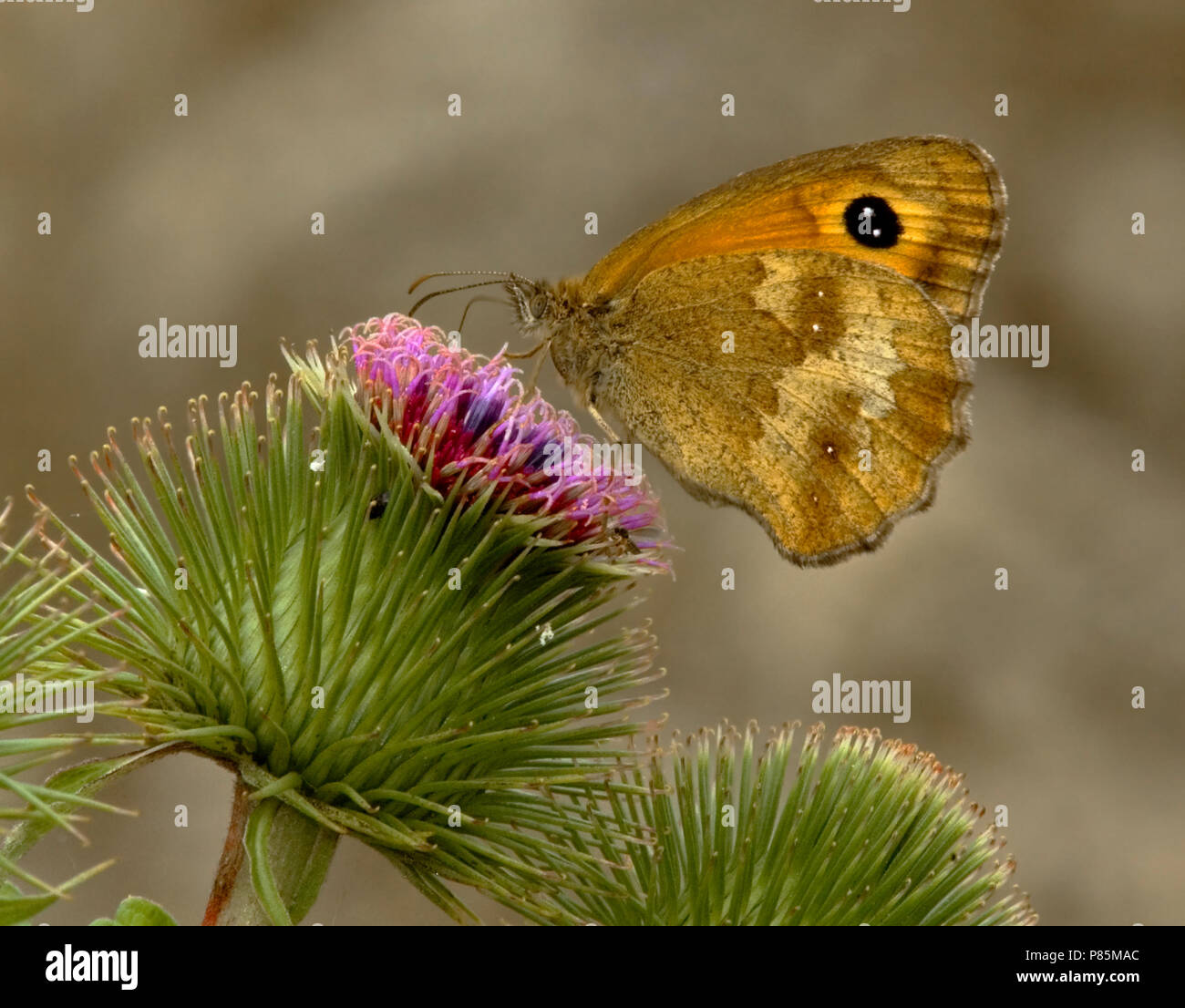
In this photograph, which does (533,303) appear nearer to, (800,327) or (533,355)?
(533,355)

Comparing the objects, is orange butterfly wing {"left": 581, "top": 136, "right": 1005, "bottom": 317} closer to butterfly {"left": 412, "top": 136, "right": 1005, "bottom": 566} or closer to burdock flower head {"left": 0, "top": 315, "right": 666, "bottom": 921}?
butterfly {"left": 412, "top": 136, "right": 1005, "bottom": 566}

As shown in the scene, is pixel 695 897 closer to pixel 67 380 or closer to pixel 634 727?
pixel 634 727

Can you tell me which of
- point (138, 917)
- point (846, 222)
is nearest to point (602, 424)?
point (846, 222)

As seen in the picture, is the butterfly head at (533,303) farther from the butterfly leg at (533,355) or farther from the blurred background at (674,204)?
the blurred background at (674,204)

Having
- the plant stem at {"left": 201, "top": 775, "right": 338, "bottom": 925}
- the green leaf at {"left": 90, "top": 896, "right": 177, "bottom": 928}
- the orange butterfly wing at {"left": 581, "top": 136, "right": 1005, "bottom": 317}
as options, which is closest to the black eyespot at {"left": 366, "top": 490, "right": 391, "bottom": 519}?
the plant stem at {"left": 201, "top": 775, "right": 338, "bottom": 925}

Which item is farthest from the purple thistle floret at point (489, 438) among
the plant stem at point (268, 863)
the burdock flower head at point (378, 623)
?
the plant stem at point (268, 863)

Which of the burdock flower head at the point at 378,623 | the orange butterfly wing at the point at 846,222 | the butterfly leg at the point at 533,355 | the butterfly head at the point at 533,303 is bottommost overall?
the burdock flower head at the point at 378,623

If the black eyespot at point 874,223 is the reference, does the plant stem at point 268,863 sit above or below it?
below
